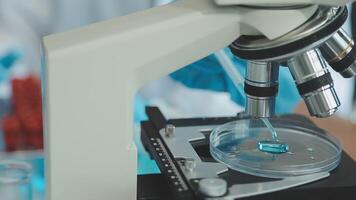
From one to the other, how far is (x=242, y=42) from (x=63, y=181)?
28 centimetres

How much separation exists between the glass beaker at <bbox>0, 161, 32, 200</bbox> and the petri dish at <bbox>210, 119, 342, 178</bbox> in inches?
13.6

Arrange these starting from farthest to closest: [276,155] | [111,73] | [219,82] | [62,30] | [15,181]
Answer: [62,30] → [219,82] → [15,181] → [276,155] → [111,73]

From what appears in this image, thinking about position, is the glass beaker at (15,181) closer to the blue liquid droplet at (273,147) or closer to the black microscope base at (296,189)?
the black microscope base at (296,189)

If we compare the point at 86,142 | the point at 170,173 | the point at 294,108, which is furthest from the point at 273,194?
the point at 294,108

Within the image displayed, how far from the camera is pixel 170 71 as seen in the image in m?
0.81

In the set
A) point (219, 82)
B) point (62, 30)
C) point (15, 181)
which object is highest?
point (62, 30)

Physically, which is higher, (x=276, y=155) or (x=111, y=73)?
(x=111, y=73)

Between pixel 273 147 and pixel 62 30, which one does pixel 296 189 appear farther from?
pixel 62 30

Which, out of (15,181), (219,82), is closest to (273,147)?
(15,181)

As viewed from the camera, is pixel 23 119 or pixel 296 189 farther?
pixel 23 119

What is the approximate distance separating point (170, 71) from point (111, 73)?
0.08 m

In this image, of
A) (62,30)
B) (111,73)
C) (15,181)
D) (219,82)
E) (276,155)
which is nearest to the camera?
(111,73)

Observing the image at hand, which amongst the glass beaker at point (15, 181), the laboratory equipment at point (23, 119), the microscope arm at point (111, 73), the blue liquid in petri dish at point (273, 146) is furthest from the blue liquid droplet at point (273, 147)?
the laboratory equipment at point (23, 119)

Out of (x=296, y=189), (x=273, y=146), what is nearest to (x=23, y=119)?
(x=273, y=146)
